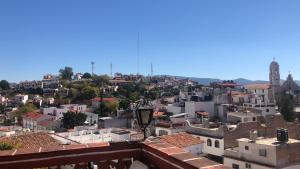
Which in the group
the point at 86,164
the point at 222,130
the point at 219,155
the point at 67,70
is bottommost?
the point at 219,155

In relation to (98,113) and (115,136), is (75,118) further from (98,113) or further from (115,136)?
(115,136)

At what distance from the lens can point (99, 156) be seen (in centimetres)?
372

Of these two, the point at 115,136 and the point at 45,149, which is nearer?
the point at 45,149

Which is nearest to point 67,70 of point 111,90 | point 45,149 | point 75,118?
point 111,90

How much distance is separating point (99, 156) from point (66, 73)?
137m

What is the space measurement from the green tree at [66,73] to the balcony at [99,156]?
13559 centimetres

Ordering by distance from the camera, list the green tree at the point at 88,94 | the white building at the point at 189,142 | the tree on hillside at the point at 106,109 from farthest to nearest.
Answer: the green tree at the point at 88,94, the tree on hillside at the point at 106,109, the white building at the point at 189,142

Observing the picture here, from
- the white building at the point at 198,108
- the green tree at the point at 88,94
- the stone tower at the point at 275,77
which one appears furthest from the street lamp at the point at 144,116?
the green tree at the point at 88,94

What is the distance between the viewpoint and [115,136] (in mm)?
30984

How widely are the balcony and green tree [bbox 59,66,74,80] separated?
136 metres

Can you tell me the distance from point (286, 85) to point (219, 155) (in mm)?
55184

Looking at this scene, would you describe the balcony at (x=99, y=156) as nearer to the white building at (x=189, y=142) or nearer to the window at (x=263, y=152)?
the window at (x=263, y=152)

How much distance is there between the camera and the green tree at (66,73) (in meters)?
136

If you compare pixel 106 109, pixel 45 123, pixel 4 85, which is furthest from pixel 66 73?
pixel 45 123
